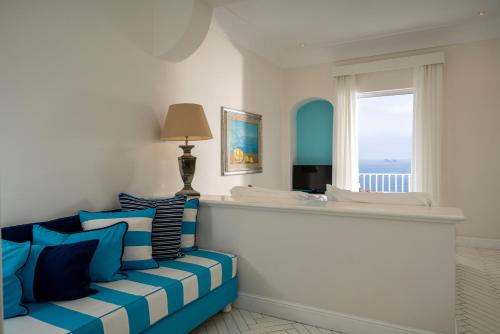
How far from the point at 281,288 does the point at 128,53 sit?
7.08ft

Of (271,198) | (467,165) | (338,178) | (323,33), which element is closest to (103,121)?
(271,198)

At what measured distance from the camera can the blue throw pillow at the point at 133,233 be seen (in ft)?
6.93

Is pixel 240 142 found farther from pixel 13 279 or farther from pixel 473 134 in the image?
pixel 13 279

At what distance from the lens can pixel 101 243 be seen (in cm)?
191

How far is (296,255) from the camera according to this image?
240 cm

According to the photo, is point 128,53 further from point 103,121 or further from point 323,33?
point 323,33

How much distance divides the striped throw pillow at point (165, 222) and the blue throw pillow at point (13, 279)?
845 millimetres

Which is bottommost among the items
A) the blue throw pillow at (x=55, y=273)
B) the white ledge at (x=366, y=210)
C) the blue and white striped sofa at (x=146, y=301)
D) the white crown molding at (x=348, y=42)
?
the blue and white striped sofa at (x=146, y=301)

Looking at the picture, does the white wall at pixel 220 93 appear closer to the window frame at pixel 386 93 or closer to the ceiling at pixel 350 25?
the ceiling at pixel 350 25

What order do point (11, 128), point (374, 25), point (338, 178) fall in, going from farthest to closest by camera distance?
point (338, 178) → point (374, 25) → point (11, 128)

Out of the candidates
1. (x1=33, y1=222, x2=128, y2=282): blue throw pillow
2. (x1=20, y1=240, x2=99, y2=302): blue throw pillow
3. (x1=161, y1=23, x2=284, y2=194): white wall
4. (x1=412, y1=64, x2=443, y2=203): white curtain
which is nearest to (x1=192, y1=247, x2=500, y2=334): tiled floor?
(x1=33, y1=222, x2=128, y2=282): blue throw pillow

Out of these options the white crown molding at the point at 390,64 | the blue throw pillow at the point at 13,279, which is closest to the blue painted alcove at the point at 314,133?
the white crown molding at the point at 390,64

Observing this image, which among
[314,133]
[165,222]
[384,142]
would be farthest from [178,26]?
[384,142]

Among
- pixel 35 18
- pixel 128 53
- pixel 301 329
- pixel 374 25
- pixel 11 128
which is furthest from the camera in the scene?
pixel 374 25
